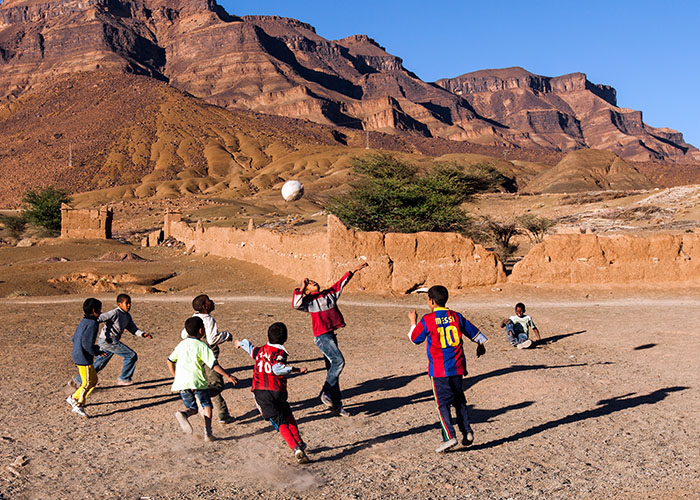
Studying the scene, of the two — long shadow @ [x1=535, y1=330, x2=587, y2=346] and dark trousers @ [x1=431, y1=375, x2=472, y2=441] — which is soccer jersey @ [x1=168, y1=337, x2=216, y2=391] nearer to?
dark trousers @ [x1=431, y1=375, x2=472, y2=441]

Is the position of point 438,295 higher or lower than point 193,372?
higher

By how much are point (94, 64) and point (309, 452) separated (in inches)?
7544

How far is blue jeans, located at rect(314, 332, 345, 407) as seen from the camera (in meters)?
6.62

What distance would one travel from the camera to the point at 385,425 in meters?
6.26

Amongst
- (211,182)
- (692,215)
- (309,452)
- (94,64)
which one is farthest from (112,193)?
(94,64)

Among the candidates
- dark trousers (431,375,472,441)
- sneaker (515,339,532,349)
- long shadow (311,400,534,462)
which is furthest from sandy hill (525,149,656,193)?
dark trousers (431,375,472,441)

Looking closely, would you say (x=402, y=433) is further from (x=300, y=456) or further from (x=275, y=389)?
(x=275, y=389)

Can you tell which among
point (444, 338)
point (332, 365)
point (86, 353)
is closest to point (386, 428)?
point (332, 365)

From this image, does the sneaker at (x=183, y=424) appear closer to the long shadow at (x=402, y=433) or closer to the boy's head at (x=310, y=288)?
the long shadow at (x=402, y=433)

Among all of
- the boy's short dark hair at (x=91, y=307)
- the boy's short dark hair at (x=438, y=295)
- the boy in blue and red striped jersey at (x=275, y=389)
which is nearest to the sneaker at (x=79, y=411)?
the boy's short dark hair at (x=91, y=307)

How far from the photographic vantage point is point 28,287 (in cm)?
1856

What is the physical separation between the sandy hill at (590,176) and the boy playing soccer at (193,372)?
6886 centimetres

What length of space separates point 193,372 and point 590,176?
80810 millimetres

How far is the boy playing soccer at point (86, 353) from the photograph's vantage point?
22.2ft
